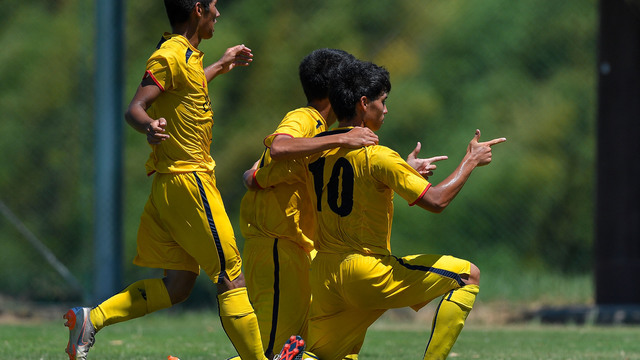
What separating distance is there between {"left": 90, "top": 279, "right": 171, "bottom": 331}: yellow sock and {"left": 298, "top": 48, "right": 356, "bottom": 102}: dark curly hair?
133 cm


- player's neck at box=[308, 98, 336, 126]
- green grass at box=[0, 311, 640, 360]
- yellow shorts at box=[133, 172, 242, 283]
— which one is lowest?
green grass at box=[0, 311, 640, 360]

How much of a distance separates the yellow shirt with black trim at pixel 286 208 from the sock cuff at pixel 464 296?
3.05ft

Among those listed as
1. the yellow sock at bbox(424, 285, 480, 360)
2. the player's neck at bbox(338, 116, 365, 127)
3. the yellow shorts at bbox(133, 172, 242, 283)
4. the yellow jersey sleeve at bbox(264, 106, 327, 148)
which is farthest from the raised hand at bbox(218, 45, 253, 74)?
the yellow sock at bbox(424, 285, 480, 360)

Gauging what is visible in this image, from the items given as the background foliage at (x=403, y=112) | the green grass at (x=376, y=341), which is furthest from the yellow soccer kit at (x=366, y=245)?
the background foliage at (x=403, y=112)

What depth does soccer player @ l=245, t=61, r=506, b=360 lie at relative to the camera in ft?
14.5

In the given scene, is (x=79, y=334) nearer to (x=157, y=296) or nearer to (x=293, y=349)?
(x=157, y=296)

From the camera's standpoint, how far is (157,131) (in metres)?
4.57

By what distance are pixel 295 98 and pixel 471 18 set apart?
222 centimetres

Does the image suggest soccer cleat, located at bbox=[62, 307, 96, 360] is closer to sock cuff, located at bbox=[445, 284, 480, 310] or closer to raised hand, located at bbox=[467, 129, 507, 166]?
sock cuff, located at bbox=[445, 284, 480, 310]

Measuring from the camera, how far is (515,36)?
10758mm

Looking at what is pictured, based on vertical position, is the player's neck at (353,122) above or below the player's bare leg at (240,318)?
above

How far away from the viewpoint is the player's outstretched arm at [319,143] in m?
4.48

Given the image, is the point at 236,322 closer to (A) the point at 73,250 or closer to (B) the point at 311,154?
(B) the point at 311,154

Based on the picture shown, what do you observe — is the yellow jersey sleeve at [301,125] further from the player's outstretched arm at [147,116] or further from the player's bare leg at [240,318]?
the player's bare leg at [240,318]
